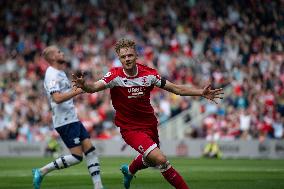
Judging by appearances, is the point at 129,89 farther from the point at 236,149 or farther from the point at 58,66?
the point at 236,149

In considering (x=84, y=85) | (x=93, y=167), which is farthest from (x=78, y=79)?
(x=93, y=167)

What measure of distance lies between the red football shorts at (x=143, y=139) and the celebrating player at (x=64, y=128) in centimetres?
169

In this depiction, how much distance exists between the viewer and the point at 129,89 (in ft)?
39.1

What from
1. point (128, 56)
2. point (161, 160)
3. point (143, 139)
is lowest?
point (161, 160)

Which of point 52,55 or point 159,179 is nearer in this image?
point 52,55

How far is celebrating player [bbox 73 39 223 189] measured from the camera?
11.6 m

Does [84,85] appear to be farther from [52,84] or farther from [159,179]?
[159,179]

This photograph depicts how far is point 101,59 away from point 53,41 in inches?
143

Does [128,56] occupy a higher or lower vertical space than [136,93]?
higher

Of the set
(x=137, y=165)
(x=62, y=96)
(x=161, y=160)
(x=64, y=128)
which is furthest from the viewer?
(x=64, y=128)

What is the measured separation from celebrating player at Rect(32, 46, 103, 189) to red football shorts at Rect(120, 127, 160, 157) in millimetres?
1690

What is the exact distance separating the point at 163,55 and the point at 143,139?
21.9m

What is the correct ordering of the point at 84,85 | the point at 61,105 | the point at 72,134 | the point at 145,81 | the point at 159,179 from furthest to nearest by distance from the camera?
the point at 159,179, the point at 61,105, the point at 72,134, the point at 145,81, the point at 84,85

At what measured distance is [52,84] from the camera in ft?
44.6
